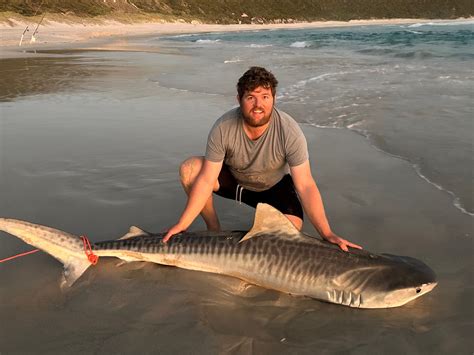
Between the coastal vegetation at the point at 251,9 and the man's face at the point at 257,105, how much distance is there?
160 feet

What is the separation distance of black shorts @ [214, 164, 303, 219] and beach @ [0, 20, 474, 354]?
0.33 m

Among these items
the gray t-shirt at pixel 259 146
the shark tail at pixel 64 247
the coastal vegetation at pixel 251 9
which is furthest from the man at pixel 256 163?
the coastal vegetation at pixel 251 9

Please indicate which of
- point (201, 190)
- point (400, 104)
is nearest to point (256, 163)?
point (201, 190)

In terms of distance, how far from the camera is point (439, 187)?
17.4 feet

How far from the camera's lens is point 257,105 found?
3.77 metres

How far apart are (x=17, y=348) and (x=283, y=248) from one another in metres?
1.93

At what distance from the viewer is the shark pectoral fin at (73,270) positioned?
3641mm

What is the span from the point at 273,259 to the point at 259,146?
1113 mm

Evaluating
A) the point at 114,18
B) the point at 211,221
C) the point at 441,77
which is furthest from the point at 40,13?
the point at 211,221

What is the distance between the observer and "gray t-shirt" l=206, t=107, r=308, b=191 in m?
3.96

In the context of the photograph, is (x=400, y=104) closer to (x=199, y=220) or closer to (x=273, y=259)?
(x=199, y=220)

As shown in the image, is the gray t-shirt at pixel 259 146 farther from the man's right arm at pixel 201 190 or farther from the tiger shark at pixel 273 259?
the tiger shark at pixel 273 259

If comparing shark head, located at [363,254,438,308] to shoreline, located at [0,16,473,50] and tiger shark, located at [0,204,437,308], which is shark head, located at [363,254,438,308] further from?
shoreline, located at [0,16,473,50]

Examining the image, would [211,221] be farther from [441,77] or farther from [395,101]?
[441,77]
